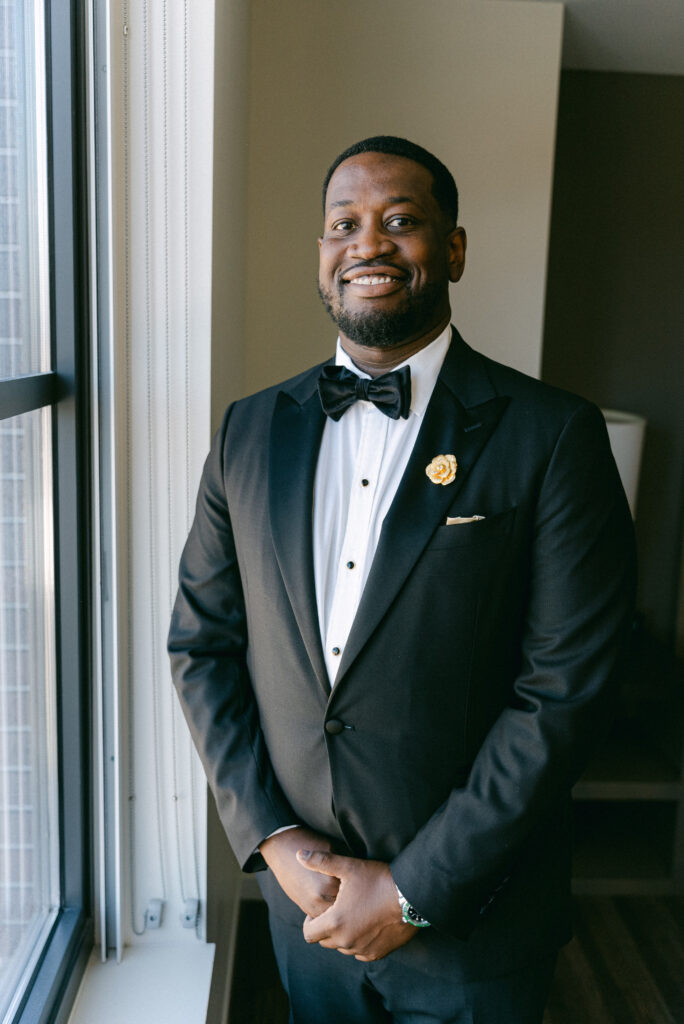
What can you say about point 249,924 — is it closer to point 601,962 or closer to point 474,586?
point 601,962

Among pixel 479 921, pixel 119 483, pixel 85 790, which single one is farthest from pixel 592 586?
pixel 85 790

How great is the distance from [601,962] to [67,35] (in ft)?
8.13

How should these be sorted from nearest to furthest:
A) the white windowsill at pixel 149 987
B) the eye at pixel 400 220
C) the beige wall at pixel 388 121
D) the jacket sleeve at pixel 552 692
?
the jacket sleeve at pixel 552 692
the eye at pixel 400 220
the white windowsill at pixel 149 987
the beige wall at pixel 388 121

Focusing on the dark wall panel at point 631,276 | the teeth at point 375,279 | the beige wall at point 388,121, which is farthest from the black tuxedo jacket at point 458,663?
the dark wall panel at point 631,276

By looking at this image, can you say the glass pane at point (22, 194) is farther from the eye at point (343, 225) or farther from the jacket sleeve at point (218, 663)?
the eye at point (343, 225)

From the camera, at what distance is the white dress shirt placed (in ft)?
4.00

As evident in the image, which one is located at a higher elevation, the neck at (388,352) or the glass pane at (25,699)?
the neck at (388,352)

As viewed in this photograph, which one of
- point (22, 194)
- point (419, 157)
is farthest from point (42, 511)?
point (419, 157)

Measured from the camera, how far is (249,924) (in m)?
2.62

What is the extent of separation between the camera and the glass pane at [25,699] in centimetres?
129

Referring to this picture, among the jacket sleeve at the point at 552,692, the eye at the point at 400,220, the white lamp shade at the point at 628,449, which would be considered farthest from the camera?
the white lamp shade at the point at 628,449

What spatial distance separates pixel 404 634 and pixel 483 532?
0.54 ft

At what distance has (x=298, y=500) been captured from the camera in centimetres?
124

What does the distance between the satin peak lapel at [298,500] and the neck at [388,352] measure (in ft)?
0.30
